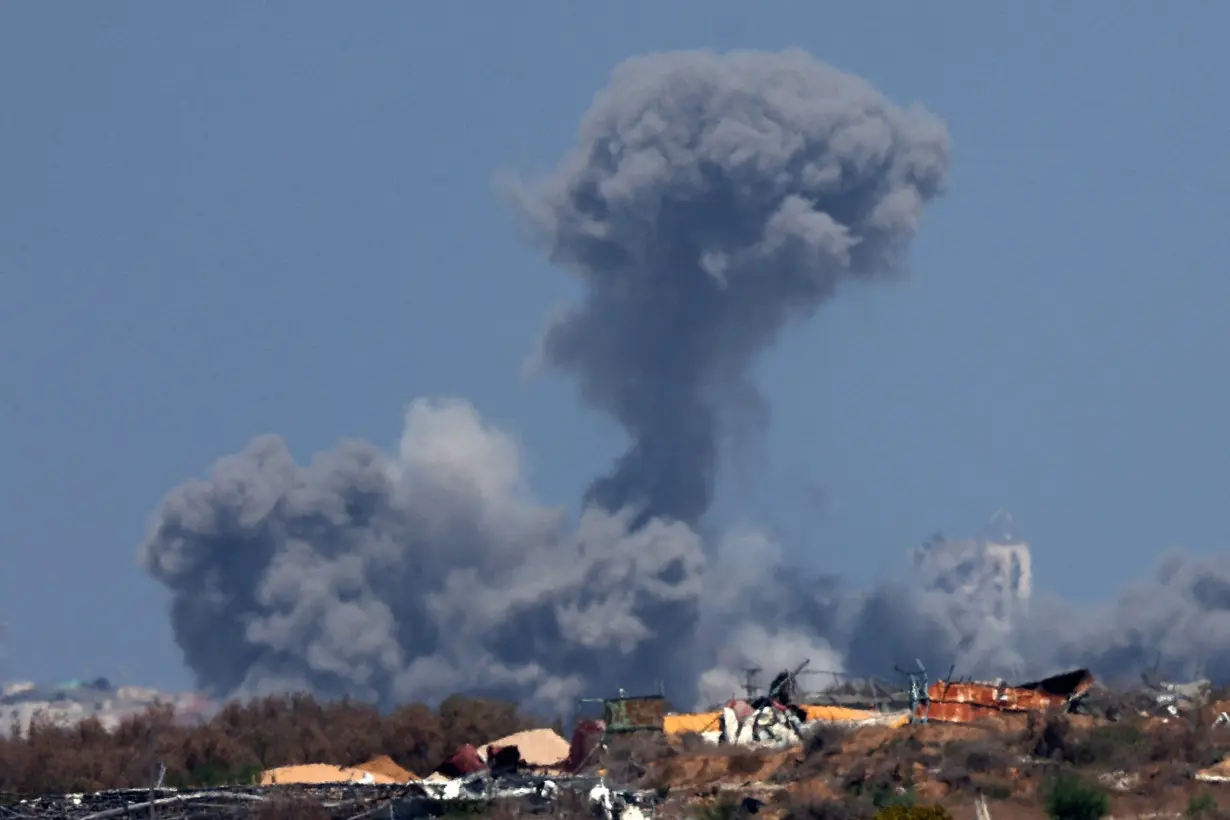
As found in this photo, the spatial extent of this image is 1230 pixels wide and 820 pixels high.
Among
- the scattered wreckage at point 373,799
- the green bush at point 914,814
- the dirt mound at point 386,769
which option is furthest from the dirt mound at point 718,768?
the dirt mound at point 386,769

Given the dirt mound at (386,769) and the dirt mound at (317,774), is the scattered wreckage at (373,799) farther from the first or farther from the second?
the dirt mound at (386,769)

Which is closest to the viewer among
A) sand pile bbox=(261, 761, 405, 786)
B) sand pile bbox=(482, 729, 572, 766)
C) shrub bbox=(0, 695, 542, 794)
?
sand pile bbox=(261, 761, 405, 786)

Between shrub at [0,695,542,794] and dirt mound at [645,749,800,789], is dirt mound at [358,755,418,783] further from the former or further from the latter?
dirt mound at [645,749,800,789]

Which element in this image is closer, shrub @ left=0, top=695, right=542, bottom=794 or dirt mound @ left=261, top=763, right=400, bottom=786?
dirt mound @ left=261, top=763, right=400, bottom=786

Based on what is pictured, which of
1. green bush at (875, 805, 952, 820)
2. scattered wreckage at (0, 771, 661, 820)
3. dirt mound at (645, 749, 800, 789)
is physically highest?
dirt mound at (645, 749, 800, 789)

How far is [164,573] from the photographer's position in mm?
115750

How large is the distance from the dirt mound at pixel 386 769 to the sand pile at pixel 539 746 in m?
1.85

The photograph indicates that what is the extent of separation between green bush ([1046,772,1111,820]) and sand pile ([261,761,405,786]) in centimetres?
1537

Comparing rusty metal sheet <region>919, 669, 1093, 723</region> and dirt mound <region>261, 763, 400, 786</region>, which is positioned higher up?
rusty metal sheet <region>919, 669, 1093, 723</region>

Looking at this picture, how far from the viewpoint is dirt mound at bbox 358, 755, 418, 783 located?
44562 millimetres

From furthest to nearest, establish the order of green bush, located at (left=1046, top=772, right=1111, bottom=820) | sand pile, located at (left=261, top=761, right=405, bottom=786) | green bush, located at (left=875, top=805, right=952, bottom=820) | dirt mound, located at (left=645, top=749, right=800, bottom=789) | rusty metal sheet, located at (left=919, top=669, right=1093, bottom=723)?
sand pile, located at (left=261, top=761, right=405, bottom=786) → rusty metal sheet, located at (left=919, top=669, right=1093, bottom=723) → dirt mound, located at (left=645, top=749, right=800, bottom=789) → green bush, located at (left=1046, top=772, right=1111, bottom=820) → green bush, located at (left=875, top=805, right=952, bottom=820)

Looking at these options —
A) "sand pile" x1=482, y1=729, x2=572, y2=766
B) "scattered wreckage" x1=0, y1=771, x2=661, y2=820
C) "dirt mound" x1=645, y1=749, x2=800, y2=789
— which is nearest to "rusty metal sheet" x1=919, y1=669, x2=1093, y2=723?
"dirt mound" x1=645, y1=749, x2=800, y2=789

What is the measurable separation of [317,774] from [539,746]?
235 inches

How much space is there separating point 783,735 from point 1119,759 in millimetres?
8691
